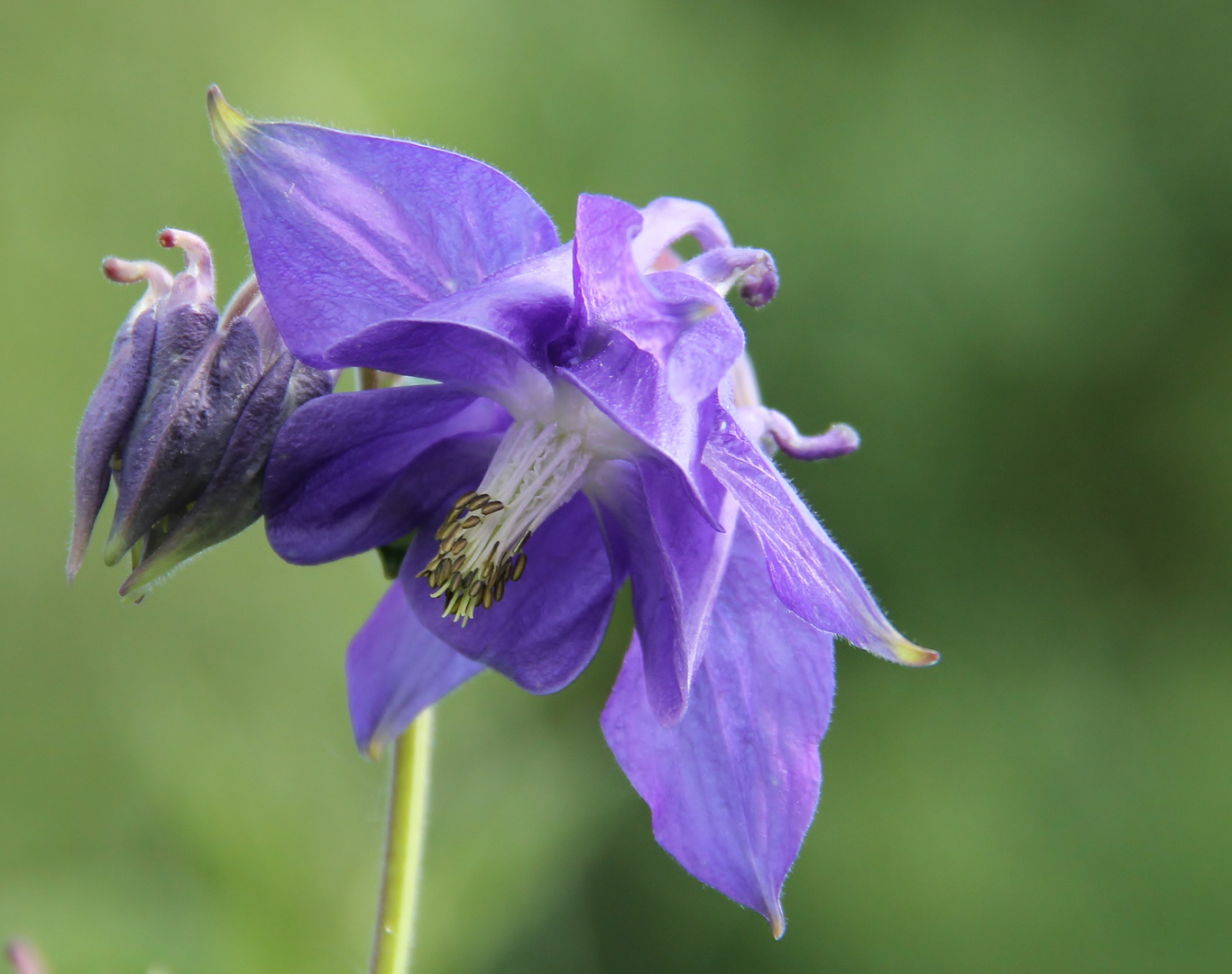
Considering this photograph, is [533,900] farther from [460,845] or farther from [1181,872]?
[1181,872]

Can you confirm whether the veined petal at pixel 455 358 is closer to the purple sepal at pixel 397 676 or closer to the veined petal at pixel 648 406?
Result: the veined petal at pixel 648 406

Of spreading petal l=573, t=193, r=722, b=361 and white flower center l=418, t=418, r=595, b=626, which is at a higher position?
spreading petal l=573, t=193, r=722, b=361

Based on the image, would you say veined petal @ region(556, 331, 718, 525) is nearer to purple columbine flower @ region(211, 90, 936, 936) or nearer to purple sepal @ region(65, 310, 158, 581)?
purple columbine flower @ region(211, 90, 936, 936)

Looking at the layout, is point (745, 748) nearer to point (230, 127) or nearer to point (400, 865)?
point (400, 865)

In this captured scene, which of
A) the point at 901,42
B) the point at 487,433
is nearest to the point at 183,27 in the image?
the point at 901,42

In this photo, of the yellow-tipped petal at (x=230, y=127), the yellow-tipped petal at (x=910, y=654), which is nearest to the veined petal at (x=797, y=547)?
the yellow-tipped petal at (x=910, y=654)

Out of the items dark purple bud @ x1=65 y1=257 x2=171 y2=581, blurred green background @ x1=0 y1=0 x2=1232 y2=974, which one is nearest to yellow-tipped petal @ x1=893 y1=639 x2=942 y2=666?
dark purple bud @ x1=65 y1=257 x2=171 y2=581
